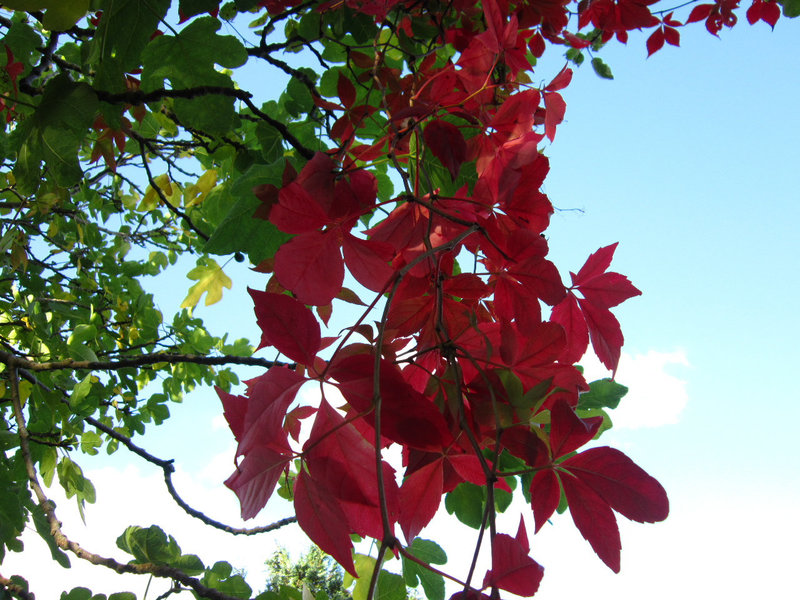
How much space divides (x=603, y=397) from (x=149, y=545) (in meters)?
0.87

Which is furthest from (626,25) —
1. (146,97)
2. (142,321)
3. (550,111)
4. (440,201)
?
(142,321)

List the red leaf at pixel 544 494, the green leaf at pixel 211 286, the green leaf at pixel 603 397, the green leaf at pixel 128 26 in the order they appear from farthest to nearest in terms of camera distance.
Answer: the green leaf at pixel 211 286 < the green leaf at pixel 603 397 < the green leaf at pixel 128 26 < the red leaf at pixel 544 494

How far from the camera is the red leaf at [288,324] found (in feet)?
1.61

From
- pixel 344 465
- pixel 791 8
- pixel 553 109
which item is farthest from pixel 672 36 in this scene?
pixel 344 465

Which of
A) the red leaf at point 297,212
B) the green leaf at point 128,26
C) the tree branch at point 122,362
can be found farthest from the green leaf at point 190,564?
the green leaf at point 128,26

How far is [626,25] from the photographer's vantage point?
1.46 metres

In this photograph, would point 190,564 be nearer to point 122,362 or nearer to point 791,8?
point 122,362

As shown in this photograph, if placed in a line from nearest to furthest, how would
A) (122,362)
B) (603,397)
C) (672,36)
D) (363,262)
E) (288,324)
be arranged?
(288,324)
(363,262)
(603,397)
(122,362)
(672,36)

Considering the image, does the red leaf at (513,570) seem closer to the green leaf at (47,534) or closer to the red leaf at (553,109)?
the red leaf at (553,109)

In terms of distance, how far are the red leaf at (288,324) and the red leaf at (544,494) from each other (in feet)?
0.82

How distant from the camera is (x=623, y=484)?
474 mm

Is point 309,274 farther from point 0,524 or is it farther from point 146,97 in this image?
point 0,524

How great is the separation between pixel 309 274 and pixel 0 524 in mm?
952

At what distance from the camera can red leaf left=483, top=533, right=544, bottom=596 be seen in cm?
40
